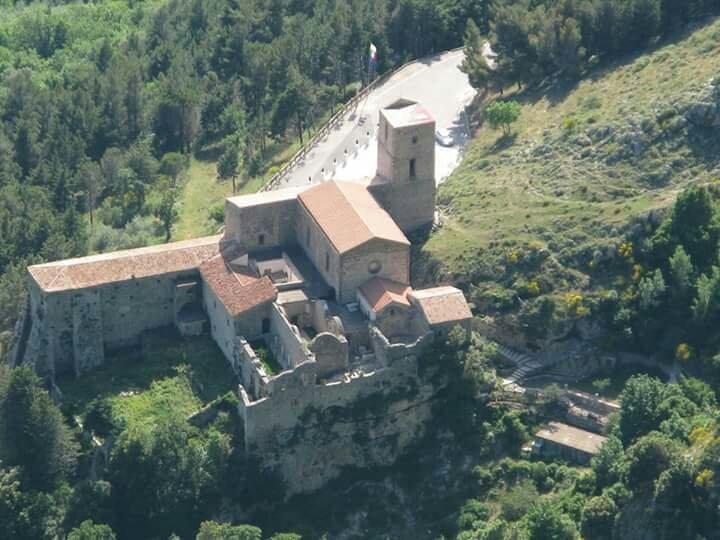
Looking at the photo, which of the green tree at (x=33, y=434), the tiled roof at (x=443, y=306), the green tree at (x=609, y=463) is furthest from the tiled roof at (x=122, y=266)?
the green tree at (x=609, y=463)

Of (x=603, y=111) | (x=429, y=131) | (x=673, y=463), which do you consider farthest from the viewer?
(x=603, y=111)

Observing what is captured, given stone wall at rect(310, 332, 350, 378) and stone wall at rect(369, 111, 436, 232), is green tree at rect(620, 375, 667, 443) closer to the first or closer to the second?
stone wall at rect(310, 332, 350, 378)

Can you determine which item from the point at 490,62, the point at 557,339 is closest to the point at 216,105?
the point at 490,62

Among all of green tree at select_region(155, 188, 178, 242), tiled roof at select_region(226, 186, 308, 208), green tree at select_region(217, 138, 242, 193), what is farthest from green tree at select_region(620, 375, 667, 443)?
green tree at select_region(217, 138, 242, 193)

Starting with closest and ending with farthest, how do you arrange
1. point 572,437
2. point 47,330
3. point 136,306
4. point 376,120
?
point 572,437
point 47,330
point 136,306
point 376,120

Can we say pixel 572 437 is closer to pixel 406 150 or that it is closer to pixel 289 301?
pixel 289 301

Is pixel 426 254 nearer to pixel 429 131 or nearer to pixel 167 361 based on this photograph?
pixel 429 131

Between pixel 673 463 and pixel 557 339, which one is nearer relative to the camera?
pixel 673 463

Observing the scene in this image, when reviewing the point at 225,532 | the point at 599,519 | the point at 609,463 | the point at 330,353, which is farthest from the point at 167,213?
the point at 599,519
